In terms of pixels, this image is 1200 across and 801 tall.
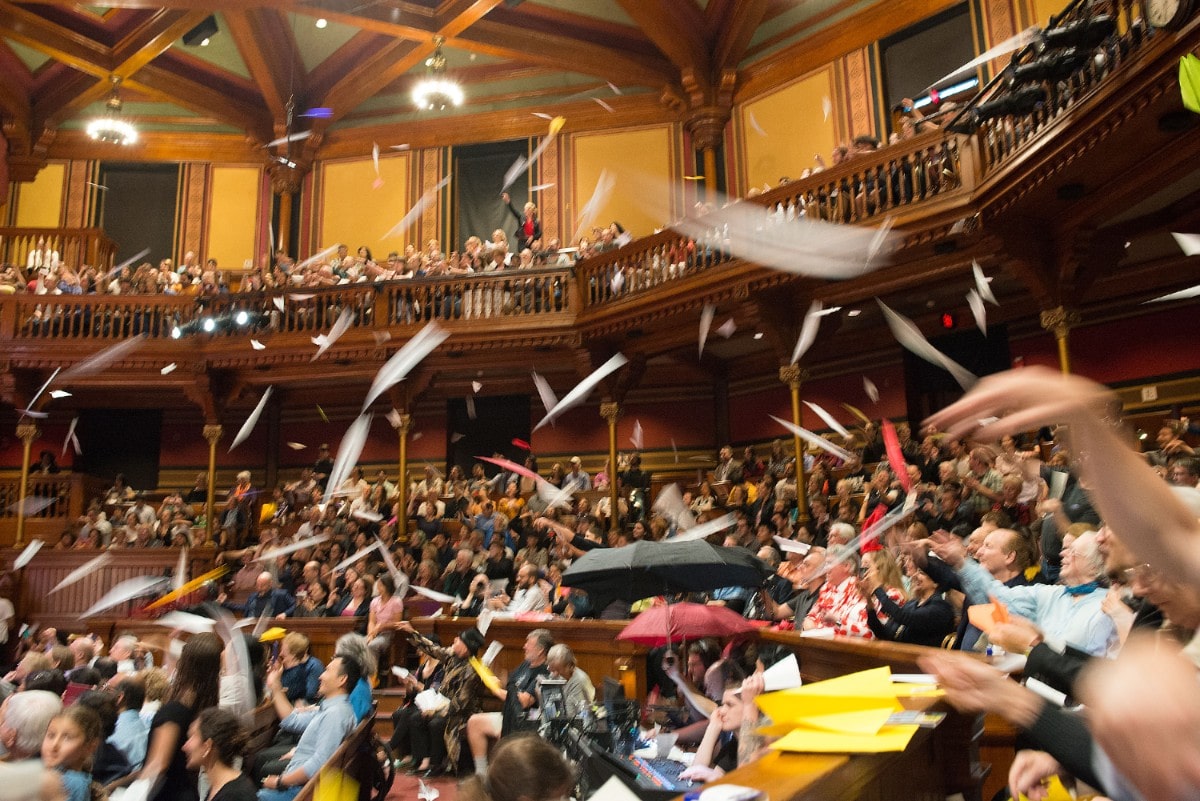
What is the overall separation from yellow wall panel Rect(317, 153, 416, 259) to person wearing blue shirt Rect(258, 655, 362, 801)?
A: 42.6 ft

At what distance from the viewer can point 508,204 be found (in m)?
16.4

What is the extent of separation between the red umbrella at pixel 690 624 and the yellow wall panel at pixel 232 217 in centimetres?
1374

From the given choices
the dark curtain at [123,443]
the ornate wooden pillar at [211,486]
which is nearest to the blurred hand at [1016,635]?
the ornate wooden pillar at [211,486]

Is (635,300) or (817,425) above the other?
(635,300)

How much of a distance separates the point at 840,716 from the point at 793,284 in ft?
29.7

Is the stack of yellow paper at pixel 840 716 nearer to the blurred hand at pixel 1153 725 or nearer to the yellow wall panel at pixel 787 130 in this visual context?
the blurred hand at pixel 1153 725

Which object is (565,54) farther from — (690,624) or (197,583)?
(690,624)

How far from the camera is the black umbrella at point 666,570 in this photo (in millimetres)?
5750

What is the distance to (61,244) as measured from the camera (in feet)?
53.2

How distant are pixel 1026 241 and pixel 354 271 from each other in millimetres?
9346

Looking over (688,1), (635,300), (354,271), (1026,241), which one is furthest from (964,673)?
(688,1)

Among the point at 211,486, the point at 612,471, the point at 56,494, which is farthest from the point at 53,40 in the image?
the point at 612,471

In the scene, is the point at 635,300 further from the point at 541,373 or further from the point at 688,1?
the point at 688,1

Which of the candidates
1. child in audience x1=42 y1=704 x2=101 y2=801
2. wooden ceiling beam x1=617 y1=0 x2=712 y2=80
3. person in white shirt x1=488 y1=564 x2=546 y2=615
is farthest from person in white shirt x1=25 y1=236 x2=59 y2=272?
child in audience x1=42 y1=704 x2=101 y2=801
